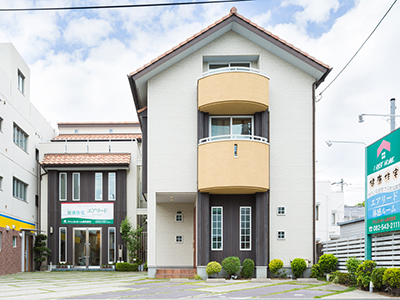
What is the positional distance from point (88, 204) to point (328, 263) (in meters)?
16.2

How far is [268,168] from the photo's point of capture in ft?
60.5

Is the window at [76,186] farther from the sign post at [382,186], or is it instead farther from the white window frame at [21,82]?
the sign post at [382,186]

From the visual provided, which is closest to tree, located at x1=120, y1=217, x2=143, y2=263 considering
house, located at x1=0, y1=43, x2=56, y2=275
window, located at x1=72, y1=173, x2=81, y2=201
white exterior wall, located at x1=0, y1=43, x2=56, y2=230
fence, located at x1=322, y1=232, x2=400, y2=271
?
window, located at x1=72, y1=173, x2=81, y2=201

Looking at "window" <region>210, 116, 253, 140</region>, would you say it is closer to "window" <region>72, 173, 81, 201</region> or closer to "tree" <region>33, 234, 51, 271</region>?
"window" <region>72, 173, 81, 201</region>

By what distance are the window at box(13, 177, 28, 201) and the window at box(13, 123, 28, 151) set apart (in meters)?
2.06

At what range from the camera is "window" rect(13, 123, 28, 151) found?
26.0 metres

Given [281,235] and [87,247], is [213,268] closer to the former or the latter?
[281,235]

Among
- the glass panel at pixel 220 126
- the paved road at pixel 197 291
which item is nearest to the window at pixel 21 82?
the glass panel at pixel 220 126

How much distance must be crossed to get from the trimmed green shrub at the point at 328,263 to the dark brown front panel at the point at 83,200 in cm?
1433

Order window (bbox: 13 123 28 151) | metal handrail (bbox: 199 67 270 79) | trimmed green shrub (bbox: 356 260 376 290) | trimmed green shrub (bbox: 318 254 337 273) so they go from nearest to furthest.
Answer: trimmed green shrub (bbox: 356 260 376 290) < trimmed green shrub (bbox: 318 254 337 273) < metal handrail (bbox: 199 67 270 79) < window (bbox: 13 123 28 151)

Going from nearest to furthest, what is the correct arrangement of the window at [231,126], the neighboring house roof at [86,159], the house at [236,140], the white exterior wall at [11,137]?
the house at [236,140], the window at [231,126], the white exterior wall at [11,137], the neighboring house roof at [86,159]

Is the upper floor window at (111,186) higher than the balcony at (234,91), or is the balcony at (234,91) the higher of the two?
the balcony at (234,91)

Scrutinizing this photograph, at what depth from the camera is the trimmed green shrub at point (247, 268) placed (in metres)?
17.8

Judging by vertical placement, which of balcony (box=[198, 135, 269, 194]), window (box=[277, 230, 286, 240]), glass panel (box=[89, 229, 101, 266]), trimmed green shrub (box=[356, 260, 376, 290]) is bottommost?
glass panel (box=[89, 229, 101, 266])
